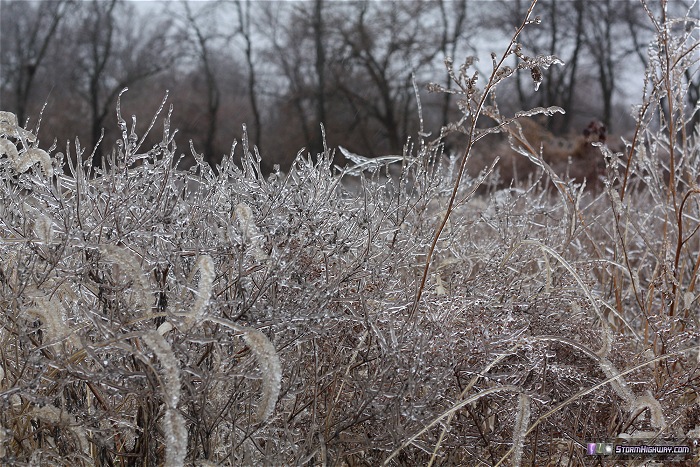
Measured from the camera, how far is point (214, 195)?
168 cm

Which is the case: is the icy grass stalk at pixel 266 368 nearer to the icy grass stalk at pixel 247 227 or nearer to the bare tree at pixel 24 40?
the icy grass stalk at pixel 247 227

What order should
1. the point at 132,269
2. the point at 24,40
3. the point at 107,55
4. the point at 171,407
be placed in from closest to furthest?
the point at 171,407 → the point at 132,269 → the point at 107,55 → the point at 24,40

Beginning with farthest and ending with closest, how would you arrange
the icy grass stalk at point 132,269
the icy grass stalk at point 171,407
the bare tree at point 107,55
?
the bare tree at point 107,55
the icy grass stalk at point 132,269
the icy grass stalk at point 171,407

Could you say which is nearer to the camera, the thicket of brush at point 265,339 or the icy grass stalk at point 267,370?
the icy grass stalk at point 267,370

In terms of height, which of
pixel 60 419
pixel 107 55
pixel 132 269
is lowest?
pixel 60 419

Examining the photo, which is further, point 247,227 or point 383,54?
point 383,54

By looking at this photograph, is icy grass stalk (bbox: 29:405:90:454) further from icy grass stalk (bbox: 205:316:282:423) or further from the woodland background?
the woodland background

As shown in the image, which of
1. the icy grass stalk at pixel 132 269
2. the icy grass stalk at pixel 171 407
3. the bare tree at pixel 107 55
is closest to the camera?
the icy grass stalk at pixel 171 407

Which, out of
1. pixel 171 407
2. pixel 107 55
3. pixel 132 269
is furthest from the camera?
pixel 107 55

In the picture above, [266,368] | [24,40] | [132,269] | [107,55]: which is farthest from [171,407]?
[24,40]

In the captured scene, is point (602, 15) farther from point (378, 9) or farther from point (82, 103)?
point (82, 103)

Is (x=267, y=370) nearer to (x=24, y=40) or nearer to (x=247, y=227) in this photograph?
(x=247, y=227)

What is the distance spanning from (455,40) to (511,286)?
18244 mm

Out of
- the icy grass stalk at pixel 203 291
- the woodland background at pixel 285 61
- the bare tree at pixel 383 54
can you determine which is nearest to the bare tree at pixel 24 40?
the woodland background at pixel 285 61
